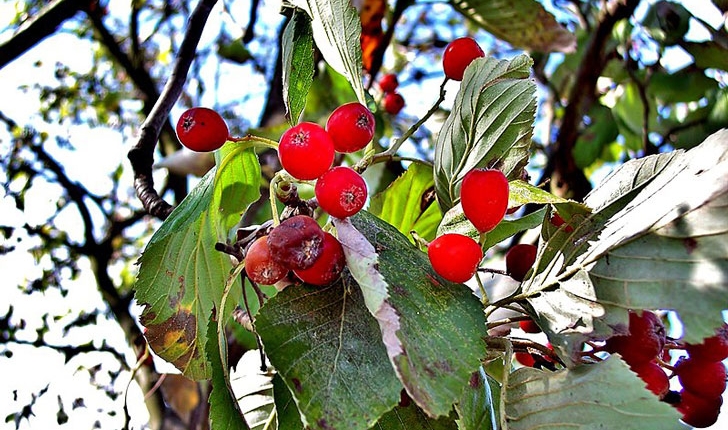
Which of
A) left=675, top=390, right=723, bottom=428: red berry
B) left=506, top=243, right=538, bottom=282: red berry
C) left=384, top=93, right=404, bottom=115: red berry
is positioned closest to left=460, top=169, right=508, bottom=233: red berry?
left=506, top=243, right=538, bottom=282: red berry

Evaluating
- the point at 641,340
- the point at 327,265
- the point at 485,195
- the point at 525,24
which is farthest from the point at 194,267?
the point at 525,24

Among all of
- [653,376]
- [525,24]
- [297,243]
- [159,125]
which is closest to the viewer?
[297,243]

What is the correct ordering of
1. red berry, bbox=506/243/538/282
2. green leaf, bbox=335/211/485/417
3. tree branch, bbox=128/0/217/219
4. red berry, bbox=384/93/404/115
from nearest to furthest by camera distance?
green leaf, bbox=335/211/485/417 < red berry, bbox=506/243/538/282 < tree branch, bbox=128/0/217/219 < red berry, bbox=384/93/404/115

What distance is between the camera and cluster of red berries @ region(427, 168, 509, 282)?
677 millimetres

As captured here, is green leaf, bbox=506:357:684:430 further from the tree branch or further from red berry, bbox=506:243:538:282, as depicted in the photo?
the tree branch

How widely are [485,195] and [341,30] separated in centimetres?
31

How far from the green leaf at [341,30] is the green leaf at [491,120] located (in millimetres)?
135

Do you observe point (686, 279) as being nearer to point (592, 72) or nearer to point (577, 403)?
point (577, 403)

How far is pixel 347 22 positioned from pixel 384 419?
1.54ft

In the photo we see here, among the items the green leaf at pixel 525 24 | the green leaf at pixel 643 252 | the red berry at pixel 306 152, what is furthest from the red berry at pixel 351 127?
the green leaf at pixel 525 24

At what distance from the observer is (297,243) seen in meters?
0.63

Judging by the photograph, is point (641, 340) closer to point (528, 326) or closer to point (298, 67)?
point (528, 326)

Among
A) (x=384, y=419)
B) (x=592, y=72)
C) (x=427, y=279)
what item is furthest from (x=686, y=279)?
(x=592, y=72)

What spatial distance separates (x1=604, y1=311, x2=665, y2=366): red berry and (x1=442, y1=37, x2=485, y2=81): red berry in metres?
0.38
